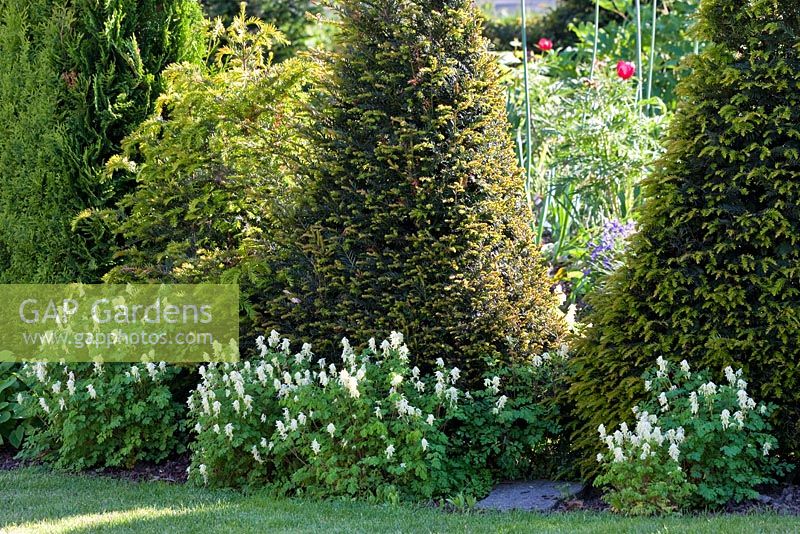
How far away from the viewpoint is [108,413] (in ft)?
18.4

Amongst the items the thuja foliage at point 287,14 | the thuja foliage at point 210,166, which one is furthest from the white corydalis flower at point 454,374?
the thuja foliage at point 287,14

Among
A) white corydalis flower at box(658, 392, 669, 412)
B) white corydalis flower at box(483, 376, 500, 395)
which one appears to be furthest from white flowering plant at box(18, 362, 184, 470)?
white corydalis flower at box(658, 392, 669, 412)

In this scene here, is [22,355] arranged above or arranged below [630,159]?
below

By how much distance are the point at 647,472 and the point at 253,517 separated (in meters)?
1.76

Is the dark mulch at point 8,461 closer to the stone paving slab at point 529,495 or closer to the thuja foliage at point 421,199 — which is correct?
the thuja foliage at point 421,199

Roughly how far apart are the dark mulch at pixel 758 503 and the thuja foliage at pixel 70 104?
13.2 feet

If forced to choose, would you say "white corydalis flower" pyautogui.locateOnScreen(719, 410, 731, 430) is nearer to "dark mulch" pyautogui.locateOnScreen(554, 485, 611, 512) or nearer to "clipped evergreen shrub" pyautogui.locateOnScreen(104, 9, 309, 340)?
"dark mulch" pyautogui.locateOnScreen(554, 485, 611, 512)

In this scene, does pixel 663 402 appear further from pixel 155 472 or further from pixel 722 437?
pixel 155 472

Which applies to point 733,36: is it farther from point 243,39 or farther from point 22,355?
point 22,355

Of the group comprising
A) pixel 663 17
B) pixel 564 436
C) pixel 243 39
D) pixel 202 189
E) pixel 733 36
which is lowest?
pixel 564 436

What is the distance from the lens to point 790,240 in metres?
4.26

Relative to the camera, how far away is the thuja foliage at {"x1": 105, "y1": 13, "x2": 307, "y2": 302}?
20.1ft

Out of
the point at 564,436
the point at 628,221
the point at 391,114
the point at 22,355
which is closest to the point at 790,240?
the point at 564,436

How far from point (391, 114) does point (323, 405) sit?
5.32ft
